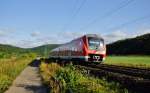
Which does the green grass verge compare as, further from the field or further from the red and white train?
the red and white train

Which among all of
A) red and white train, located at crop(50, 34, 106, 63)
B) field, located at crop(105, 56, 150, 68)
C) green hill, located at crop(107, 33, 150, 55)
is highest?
green hill, located at crop(107, 33, 150, 55)

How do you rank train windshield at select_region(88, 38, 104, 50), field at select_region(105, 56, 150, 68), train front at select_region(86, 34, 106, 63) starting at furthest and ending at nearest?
field at select_region(105, 56, 150, 68)
train windshield at select_region(88, 38, 104, 50)
train front at select_region(86, 34, 106, 63)

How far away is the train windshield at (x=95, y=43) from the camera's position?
32966 millimetres

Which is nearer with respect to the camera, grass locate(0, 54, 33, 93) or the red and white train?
grass locate(0, 54, 33, 93)

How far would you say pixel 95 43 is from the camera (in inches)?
1323

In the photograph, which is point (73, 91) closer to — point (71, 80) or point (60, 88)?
point (60, 88)

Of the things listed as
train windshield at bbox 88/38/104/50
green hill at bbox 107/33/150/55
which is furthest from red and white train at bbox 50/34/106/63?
green hill at bbox 107/33/150/55

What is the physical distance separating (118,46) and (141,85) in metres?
74.0

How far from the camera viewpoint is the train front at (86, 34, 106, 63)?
1284 inches

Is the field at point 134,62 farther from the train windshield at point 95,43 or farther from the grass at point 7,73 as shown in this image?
the grass at point 7,73

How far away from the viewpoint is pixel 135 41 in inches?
3182

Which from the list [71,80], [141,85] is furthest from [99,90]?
[71,80]

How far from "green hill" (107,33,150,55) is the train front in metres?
31.6

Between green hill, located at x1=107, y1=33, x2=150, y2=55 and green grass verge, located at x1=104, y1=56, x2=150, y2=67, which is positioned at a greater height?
green hill, located at x1=107, y1=33, x2=150, y2=55
